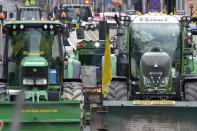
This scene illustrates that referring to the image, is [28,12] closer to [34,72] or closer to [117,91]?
[117,91]

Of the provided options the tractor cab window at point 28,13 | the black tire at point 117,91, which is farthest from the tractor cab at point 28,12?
the black tire at point 117,91

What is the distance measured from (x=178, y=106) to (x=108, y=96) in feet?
8.13

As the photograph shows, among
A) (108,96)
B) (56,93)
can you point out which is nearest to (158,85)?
(108,96)

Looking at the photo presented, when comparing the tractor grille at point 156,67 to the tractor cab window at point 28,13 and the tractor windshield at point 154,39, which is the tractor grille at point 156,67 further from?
the tractor cab window at point 28,13

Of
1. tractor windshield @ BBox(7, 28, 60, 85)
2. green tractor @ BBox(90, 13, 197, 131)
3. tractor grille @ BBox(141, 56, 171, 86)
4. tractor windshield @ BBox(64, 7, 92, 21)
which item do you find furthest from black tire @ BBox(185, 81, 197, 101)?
tractor windshield @ BBox(64, 7, 92, 21)

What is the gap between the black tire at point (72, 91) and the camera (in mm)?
15289

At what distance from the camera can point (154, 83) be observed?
15.9 meters

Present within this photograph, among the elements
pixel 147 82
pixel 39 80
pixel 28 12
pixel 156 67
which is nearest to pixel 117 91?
pixel 147 82

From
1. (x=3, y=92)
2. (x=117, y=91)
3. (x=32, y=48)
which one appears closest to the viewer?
(x=3, y=92)

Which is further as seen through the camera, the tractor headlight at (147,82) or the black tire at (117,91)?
the black tire at (117,91)

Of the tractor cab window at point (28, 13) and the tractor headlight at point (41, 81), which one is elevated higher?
the tractor cab window at point (28, 13)

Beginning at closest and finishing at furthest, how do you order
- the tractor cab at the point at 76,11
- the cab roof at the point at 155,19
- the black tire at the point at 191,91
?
the black tire at the point at 191,91, the cab roof at the point at 155,19, the tractor cab at the point at 76,11

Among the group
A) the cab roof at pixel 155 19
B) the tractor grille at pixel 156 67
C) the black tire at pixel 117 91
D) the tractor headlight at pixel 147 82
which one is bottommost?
the black tire at pixel 117 91

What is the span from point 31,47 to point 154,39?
332 cm
